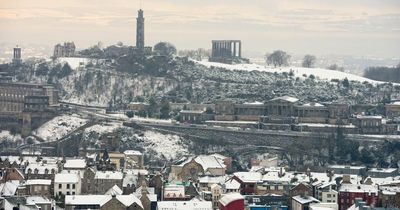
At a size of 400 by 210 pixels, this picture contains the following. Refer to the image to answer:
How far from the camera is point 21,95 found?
70.5 meters

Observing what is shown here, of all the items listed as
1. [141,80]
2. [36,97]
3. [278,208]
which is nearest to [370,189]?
[278,208]

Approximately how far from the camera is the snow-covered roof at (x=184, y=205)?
35.1m

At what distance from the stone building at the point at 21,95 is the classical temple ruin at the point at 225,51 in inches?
726

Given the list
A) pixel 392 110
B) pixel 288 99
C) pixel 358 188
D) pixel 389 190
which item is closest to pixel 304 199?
pixel 358 188

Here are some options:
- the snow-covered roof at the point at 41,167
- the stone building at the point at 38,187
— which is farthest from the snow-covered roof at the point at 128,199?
the snow-covered roof at the point at 41,167

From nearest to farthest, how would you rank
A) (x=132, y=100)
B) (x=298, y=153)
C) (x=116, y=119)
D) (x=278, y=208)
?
(x=278, y=208) < (x=298, y=153) < (x=116, y=119) < (x=132, y=100)

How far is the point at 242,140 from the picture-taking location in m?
60.7

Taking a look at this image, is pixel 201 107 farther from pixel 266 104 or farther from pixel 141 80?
pixel 141 80

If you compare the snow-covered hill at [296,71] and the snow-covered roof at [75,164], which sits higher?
the snow-covered hill at [296,71]

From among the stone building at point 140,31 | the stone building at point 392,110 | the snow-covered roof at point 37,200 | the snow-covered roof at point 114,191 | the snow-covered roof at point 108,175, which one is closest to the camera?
the snow-covered roof at point 37,200

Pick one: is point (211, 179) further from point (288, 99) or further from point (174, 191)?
point (288, 99)

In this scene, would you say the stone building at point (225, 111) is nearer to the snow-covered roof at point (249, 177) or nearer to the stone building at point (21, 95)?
the stone building at point (21, 95)

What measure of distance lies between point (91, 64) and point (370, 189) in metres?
42.6

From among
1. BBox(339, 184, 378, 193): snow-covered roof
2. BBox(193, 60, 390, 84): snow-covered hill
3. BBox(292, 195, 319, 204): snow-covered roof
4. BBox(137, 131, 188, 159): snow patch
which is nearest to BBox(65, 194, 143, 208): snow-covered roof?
BBox(292, 195, 319, 204): snow-covered roof
